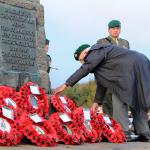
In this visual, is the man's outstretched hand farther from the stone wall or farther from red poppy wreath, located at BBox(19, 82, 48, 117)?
the stone wall

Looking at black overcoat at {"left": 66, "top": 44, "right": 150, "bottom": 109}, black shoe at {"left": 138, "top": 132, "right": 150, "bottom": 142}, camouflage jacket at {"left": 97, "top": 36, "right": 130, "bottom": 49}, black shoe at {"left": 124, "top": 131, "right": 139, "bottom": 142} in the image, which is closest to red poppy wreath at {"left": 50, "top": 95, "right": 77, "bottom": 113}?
black overcoat at {"left": 66, "top": 44, "right": 150, "bottom": 109}

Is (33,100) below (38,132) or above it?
above

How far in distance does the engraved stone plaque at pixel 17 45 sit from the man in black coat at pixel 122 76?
58 cm

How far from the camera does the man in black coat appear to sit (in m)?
7.10

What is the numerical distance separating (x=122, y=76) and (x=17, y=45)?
1.54 metres

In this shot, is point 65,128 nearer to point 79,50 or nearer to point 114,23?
point 79,50

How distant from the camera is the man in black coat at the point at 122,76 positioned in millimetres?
7102

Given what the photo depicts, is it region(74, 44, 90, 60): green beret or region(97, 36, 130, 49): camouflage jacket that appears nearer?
region(74, 44, 90, 60): green beret

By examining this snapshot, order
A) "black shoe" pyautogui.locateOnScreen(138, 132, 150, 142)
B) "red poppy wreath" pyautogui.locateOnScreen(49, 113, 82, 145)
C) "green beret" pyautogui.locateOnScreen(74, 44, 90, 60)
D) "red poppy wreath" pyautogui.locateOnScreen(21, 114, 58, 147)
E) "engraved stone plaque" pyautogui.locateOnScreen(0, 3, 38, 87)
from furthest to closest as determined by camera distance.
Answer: "black shoe" pyautogui.locateOnScreen(138, 132, 150, 142)
"green beret" pyautogui.locateOnScreen(74, 44, 90, 60)
"engraved stone plaque" pyautogui.locateOnScreen(0, 3, 38, 87)
"red poppy wreath" pyautogui.locateOnScreen(49, 113, 82, 145)
"red poppy wreath" pyautogui.locateOnScreen(21, 114, 58, 147)

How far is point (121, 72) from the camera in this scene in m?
7.22

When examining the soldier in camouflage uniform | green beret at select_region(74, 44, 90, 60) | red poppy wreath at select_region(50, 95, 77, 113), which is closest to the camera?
red poppy wreath at select_region(50, 95, 77, 113)

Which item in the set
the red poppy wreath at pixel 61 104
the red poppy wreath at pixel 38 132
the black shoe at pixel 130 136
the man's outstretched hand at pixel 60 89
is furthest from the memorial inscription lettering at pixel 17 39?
the black shoe at pixel 130 136

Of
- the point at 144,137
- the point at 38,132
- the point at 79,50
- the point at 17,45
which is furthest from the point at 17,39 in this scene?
the point at 144,137

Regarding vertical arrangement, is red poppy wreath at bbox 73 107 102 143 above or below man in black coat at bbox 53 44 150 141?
below
